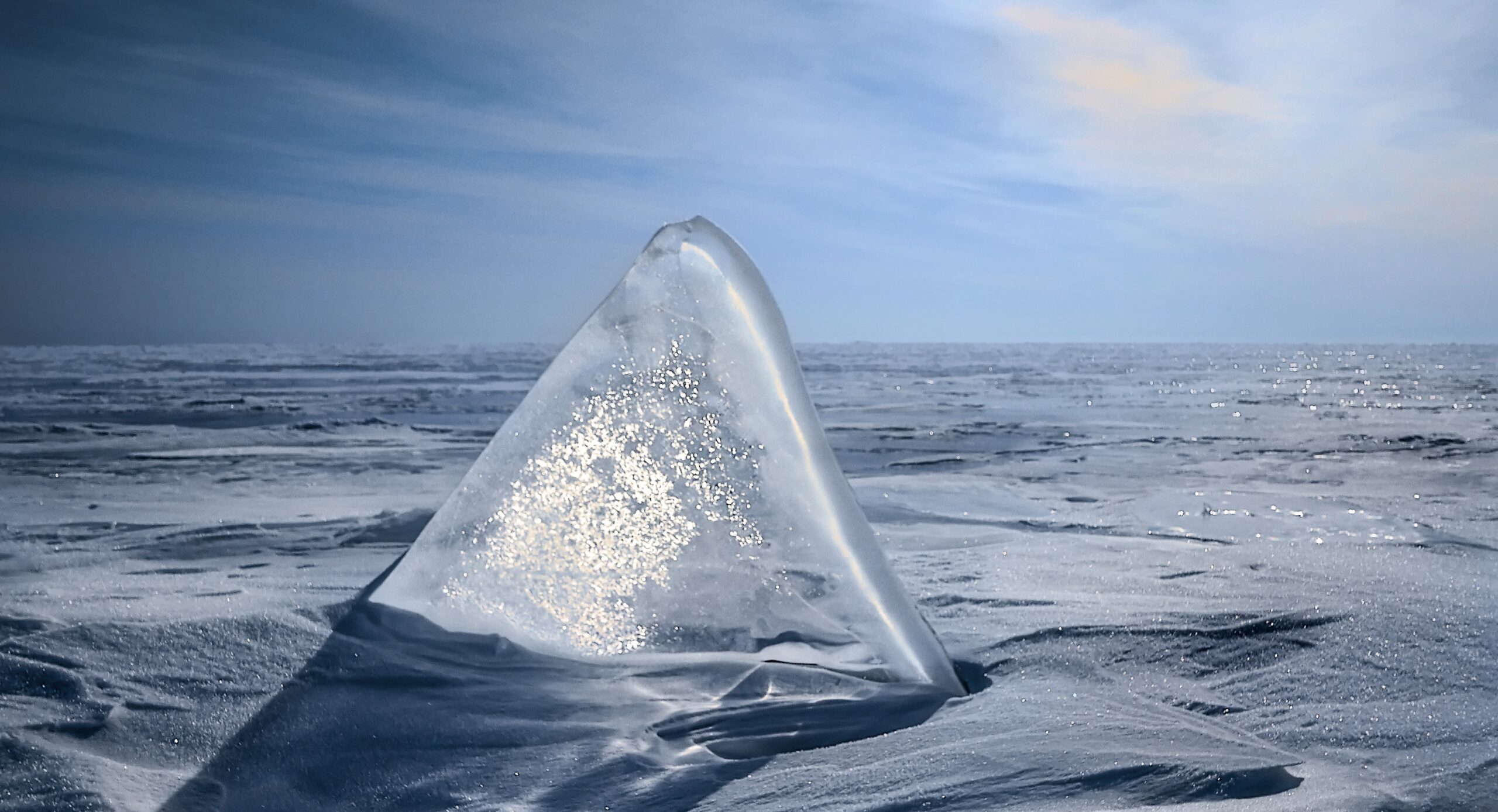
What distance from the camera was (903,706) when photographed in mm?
1692

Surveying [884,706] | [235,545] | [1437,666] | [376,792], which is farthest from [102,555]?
[1437,666]

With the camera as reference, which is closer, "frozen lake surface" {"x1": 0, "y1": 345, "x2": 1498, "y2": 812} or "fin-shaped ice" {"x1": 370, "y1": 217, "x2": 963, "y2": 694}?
"frozen lake surface" {"x1": 0, "y1": 345, "x2": 1498, "y2": 812}

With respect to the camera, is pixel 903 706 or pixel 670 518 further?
pixel 670 518

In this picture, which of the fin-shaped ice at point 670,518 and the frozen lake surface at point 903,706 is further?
the fin-shaped ice at point 670,518

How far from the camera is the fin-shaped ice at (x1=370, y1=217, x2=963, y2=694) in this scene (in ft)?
5.93

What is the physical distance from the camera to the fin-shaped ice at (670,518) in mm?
1809

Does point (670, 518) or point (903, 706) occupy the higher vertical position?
point (670, 518)

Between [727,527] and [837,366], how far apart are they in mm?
31729

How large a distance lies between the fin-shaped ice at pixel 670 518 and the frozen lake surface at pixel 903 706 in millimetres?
137

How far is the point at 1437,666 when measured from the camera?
189 cm

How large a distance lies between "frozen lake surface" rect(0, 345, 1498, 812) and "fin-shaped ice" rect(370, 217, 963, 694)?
0.14 m

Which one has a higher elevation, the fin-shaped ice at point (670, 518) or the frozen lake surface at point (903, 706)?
the fin-shaped ice at point (670, 518)

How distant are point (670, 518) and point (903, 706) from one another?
0.57 metres

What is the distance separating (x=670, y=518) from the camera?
185 centimetres
